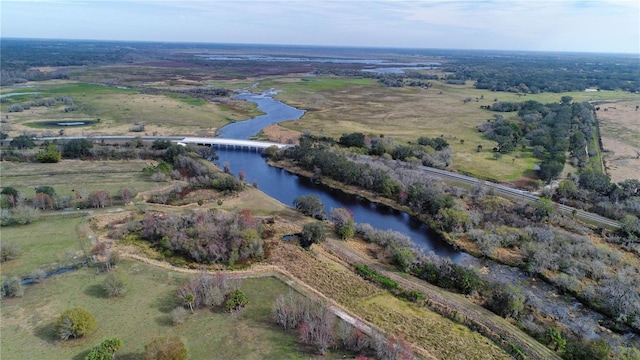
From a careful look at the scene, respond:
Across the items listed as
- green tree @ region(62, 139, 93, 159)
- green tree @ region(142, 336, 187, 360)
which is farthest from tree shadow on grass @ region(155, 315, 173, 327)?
green tree @ region(62, 139, 93, 159)

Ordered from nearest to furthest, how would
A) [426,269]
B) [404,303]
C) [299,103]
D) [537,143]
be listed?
[404,303] < [426,269] < [537,143] < [299,103]

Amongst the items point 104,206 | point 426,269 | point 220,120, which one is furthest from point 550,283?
point 220,120

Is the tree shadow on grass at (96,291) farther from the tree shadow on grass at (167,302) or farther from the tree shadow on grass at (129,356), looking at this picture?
the tree shadow on grass at (129,356)

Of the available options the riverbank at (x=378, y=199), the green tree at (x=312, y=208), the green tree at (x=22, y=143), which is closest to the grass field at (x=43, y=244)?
the green tree at (x=312, y=208)

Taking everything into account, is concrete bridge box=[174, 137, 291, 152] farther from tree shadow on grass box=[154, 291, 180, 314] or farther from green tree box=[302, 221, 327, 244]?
tree shadow on grass box=[154, 291, 180, 314]

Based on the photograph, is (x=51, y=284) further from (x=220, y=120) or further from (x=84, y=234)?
(x=220, y=120)

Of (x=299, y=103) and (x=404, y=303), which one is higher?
(x=299, y=103)

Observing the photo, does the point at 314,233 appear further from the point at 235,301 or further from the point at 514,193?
the point at 514,193
